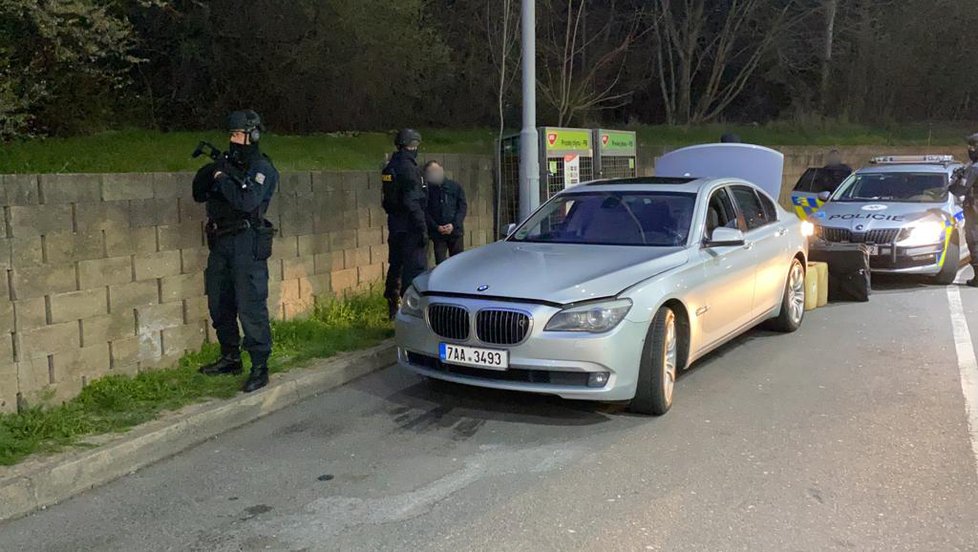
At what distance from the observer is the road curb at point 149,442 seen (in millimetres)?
4398

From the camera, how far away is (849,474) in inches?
184

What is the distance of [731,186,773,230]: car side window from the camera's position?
769cm

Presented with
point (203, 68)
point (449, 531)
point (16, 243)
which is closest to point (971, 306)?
point (449, 531)

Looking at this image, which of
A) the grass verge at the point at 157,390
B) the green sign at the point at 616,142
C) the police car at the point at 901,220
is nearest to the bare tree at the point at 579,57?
the green sign at the point at 616,142

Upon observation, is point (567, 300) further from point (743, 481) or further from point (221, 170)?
point (221, 170)

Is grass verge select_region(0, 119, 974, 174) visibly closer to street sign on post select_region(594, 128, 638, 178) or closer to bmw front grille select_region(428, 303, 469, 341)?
street sign on post select_region(594, 128, 638, 178)

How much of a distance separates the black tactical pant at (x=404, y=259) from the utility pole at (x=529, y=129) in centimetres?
191

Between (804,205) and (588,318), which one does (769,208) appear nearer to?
(588,318)

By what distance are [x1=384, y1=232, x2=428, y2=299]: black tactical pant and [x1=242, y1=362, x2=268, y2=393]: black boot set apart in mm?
2071

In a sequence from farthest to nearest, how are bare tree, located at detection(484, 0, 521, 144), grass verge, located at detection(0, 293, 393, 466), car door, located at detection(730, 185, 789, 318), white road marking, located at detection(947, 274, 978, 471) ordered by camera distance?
bare tree, located at detection(484, 0, 521, 144), car door, located at detection(730, 185, 789, 318), white road marking, located at detection(947, 274, 978, 471), grass verge, located at detection(0, 293, 393, 466)

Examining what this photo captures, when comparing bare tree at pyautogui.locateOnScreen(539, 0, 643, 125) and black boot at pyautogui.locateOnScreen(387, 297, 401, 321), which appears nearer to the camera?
black boot at pyautogui.locateOnScreen(387, 297, 401, 321)

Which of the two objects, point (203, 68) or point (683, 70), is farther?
point (683, 70)

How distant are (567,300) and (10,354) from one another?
11.2 feet

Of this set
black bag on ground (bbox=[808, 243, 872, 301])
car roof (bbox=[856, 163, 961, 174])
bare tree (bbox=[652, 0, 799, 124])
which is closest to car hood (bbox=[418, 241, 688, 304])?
black bag on ground (bbox=[808, 243, 872, 301])
